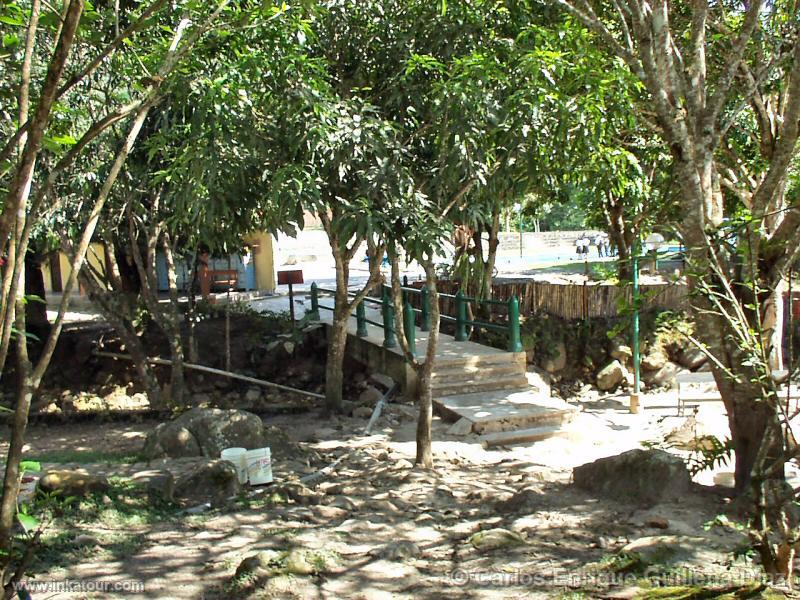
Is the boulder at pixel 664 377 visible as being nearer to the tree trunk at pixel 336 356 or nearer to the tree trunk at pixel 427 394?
the tree trunk at pixel 336 356

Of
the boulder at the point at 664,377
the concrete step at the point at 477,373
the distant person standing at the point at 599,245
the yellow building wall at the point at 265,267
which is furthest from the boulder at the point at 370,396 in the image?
the distant person standing at the point at 599,245

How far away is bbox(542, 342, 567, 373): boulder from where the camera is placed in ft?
48.1

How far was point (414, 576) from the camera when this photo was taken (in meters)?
4.31

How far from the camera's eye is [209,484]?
6121 mm

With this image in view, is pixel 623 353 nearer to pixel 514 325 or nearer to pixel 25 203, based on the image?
pixel 514 325

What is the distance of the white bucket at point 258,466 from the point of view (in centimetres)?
660

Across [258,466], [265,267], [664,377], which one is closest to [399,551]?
[258,466]

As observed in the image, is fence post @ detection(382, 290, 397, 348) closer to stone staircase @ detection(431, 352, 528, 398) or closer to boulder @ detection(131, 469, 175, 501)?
stone staircase @ detection(431, 352, 528, 398)

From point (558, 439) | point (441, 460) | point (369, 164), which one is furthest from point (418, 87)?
point (558, 439)

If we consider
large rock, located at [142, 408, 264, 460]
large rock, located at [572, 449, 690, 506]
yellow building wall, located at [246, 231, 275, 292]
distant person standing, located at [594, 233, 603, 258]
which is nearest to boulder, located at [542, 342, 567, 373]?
large rock, located at [142, 408, 264, 460]

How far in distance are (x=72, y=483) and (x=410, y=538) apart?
2.62 metres

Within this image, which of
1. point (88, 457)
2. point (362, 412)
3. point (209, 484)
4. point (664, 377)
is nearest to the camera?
point (209, 484)

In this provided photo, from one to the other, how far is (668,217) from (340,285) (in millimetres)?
6938

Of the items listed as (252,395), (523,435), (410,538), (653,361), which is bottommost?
(252,395)
